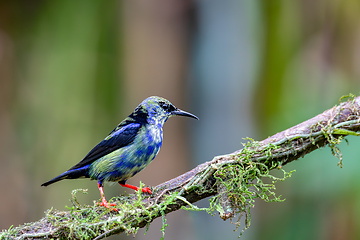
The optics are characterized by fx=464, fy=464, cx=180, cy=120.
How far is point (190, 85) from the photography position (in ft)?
28.0

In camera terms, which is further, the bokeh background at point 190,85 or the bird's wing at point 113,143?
the bokeh background at point 190,85

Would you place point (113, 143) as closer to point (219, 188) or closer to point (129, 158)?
point (129, 158)

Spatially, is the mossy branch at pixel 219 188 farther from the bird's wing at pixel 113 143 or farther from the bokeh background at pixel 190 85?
the bokeh background at pixel 190 85

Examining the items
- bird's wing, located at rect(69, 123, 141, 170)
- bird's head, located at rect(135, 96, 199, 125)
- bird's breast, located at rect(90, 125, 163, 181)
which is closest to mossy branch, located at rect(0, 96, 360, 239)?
bird's breast, located at rect(90, 125, 163, 181)

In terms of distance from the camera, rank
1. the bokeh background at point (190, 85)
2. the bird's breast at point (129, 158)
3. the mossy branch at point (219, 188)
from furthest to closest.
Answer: the bokeh background at point (190, 85) < the bird's breast at point (129, 158) < the mossy branch at point (219, 188)

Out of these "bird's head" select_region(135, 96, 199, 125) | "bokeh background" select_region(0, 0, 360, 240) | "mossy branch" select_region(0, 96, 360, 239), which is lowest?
"mossy branch" select_region(0, 96, 360, 239)

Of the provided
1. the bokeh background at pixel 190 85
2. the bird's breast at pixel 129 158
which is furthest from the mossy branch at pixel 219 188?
the bokeh background at pixel 190 85

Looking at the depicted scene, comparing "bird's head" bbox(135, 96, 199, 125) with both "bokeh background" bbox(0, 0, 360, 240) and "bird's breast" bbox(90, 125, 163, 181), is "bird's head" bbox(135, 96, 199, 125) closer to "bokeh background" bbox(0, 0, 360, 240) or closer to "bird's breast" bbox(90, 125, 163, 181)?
"bird's breast" bbox(90, 125, 163, 181)

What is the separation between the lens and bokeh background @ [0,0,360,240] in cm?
816

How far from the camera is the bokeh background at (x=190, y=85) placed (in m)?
8.16

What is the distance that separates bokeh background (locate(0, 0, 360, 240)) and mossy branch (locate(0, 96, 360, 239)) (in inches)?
181

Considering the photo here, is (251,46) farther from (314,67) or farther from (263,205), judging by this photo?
(263,205)

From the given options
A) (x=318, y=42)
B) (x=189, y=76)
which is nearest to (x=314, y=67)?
(x=318, y=42)

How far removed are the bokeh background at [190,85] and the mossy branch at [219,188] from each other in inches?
181
